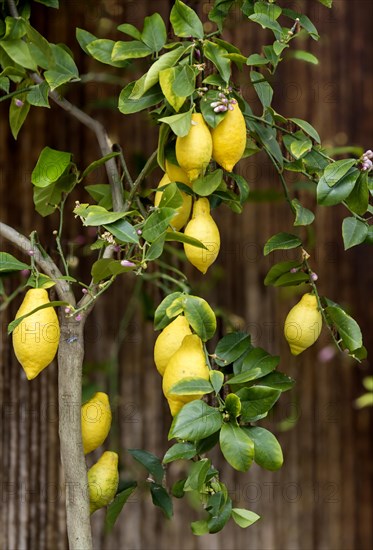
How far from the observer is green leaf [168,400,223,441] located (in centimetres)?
82

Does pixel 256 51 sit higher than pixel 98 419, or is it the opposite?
pixel 256 51

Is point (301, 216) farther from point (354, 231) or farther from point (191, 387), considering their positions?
point (191, 387)

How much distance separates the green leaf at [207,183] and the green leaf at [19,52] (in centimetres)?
24

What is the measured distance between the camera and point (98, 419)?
3.46 ft

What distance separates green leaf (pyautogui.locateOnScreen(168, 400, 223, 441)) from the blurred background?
59 cm

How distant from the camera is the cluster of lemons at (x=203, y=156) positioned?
896mm

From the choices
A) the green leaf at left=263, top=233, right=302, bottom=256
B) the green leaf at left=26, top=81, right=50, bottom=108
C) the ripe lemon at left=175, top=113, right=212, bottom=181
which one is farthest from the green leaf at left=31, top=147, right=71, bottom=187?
the green leaf at left=263, top=233, right=302, bottom=256

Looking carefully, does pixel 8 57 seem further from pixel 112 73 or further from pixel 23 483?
pixel 23 483

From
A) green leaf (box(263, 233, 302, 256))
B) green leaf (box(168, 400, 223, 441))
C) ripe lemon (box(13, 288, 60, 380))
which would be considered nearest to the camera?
green leaf (box(168, 400, 223, 441))

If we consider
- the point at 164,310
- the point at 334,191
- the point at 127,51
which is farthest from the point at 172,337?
the point at 127,51

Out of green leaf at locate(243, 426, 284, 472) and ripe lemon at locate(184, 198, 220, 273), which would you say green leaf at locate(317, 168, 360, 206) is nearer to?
ripe lemon at locate(184, 198, 220, 273)

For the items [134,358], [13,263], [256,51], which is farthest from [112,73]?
[13,263]

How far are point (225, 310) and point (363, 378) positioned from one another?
29 cm

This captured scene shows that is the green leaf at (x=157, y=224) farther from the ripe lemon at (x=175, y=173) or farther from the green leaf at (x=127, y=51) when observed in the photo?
the green leaf at (x=127, y=51)
